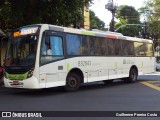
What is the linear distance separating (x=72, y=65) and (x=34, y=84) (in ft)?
8.25

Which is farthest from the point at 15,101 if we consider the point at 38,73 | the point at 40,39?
the point at 40,39

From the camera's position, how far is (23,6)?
19750mm

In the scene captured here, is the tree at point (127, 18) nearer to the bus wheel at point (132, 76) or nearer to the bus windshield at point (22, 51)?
the bus wheel at point (132, 76)

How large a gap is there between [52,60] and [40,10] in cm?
576

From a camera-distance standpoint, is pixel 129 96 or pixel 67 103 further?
pixel 129 96

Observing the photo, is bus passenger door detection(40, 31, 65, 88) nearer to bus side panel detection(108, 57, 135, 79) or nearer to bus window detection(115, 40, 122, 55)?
bus side panel detection(108, 57, 135, 79)

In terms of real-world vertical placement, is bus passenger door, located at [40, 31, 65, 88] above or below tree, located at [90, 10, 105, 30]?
below

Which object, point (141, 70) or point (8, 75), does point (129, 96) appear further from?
point (141, 70)

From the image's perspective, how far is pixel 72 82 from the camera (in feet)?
54.7

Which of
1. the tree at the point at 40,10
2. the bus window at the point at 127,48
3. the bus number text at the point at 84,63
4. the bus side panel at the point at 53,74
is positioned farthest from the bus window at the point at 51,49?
the bus window at the point at 127,48

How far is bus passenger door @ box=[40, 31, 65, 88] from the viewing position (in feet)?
Result: 49.7

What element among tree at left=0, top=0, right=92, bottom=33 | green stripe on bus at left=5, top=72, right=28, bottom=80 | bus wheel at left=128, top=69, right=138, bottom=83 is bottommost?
bus wheel at left=128, top=69, right=138, bottom=83

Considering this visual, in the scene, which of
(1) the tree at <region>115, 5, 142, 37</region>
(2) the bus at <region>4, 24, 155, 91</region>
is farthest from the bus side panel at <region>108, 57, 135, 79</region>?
(1) the tree at <region>115, 5, 142, 37</region>

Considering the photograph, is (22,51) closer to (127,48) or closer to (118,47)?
(118,47)
